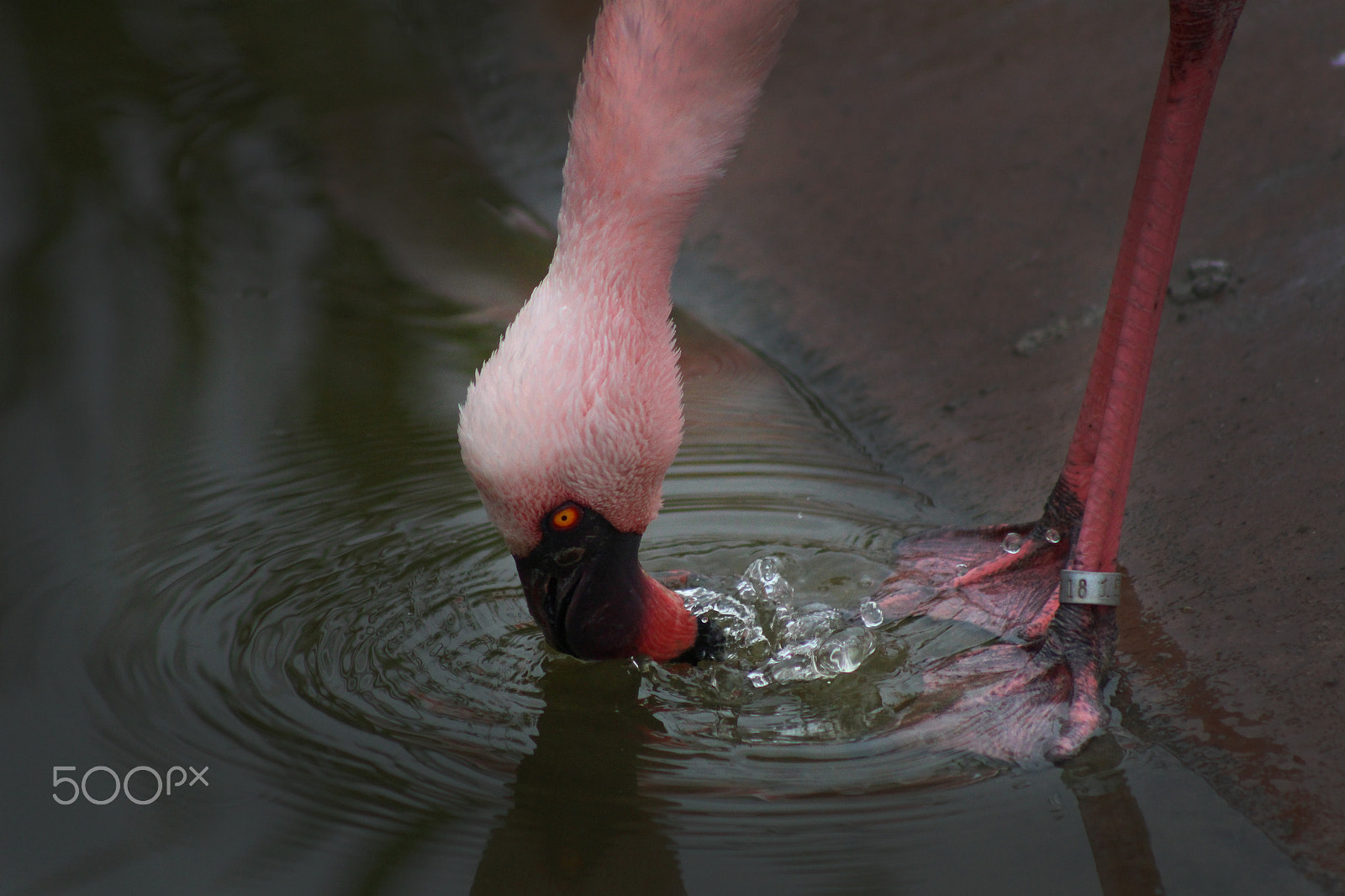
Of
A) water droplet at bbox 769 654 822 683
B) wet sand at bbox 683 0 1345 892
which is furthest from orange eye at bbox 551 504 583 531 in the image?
wet sand at bbox 683 0 1345 892

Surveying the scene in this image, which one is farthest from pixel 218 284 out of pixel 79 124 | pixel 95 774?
pixel 95 774

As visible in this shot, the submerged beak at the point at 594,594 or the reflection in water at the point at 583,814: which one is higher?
the submerged beak at the point at 594,594

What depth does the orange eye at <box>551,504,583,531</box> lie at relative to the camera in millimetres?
2467

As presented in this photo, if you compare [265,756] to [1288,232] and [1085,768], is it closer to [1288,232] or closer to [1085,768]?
[1085,768]

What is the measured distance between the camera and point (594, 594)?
258 cm

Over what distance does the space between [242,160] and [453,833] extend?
12.5 feet

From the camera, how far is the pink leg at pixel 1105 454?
8.55 feet

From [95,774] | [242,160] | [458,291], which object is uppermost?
[242,160]

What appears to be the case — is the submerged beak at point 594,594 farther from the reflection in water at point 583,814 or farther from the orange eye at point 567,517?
the reflection in water at point 583,814

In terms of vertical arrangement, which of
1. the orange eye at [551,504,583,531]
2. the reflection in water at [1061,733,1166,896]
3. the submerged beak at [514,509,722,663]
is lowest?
the reflection in water at [1061,733,1166,896]

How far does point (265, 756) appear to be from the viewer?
2404mm

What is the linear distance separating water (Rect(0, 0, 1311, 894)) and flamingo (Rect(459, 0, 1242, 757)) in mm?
186

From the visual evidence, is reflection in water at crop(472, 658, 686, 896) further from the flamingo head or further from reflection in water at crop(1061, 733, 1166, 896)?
reflection in water at crop(1061, 733, 1166, 896)

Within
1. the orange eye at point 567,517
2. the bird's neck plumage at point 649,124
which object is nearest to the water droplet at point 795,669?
the orange eye at point 567,517
